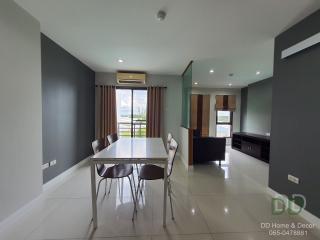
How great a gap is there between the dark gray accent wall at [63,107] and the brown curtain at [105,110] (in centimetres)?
39

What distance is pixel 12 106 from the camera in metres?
1.95

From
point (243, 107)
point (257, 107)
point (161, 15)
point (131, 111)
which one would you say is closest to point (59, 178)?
point (131, 111)

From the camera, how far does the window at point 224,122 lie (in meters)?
7.25

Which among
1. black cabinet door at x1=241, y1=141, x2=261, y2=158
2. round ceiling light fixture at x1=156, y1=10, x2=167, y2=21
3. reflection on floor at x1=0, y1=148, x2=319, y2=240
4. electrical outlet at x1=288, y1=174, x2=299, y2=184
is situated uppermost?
round ceiling light fixture at x1=156, y1=10, x2=167, y2=21

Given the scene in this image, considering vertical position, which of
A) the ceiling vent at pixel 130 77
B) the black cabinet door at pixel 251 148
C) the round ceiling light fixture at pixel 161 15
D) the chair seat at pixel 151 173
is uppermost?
the round ceiling light fixture at pixel 161 15

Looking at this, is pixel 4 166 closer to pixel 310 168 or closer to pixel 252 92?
pixel 310 168

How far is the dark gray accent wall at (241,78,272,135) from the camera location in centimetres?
544

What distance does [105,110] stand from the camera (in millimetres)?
5012

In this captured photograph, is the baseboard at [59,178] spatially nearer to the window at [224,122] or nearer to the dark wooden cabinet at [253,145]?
the dark wooden cabinet at [253,145]

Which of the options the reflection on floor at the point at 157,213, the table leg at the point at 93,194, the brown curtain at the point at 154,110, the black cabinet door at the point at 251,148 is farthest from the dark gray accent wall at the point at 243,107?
the table leg at the point at 93,194

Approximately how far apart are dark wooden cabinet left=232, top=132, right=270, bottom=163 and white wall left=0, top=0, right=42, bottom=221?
5046 mm

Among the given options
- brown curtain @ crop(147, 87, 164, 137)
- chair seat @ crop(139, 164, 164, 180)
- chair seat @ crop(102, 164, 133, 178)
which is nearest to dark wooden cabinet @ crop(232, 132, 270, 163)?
brown curtain @ crop(147, 87, 164, 137)

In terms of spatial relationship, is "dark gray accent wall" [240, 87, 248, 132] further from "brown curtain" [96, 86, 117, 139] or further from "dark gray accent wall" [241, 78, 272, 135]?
"brown curtain" [96, 86, 117, 139]

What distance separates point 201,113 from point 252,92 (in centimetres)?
200
